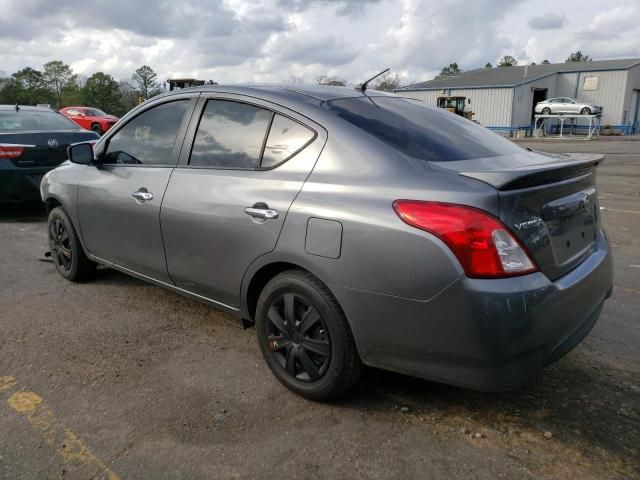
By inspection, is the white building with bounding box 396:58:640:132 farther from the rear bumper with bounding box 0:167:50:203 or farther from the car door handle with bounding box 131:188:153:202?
the car door handle with bounding box 131:188:153:202

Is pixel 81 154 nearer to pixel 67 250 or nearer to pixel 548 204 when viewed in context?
pixel 67 250

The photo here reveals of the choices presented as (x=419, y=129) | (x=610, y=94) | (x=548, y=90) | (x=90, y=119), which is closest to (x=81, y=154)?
(x=419, y=129)

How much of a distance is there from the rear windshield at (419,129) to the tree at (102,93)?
66.4 metres

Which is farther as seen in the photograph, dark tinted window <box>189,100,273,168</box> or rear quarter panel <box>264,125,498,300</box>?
dark tinted window <box>189,100,273,168</box>

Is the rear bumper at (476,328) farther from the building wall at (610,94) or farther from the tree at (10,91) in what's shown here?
the tree at (10,91)

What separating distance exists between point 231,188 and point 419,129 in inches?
42.4

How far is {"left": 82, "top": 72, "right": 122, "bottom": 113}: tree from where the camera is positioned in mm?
63719

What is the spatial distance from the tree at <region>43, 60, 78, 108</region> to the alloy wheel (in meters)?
78.6

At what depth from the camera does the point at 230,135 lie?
126 inches

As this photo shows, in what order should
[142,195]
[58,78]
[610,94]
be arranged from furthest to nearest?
1. [58,78]
2. [610,94]
3. [142,195]

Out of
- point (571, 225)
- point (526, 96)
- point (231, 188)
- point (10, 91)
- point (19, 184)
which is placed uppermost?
point (10, 91)

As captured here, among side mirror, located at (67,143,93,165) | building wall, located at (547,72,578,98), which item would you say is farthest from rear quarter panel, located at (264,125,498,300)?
building wall, located at (547,72,578,98)

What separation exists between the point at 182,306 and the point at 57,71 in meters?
83.1

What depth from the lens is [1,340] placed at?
3586 millimetres
